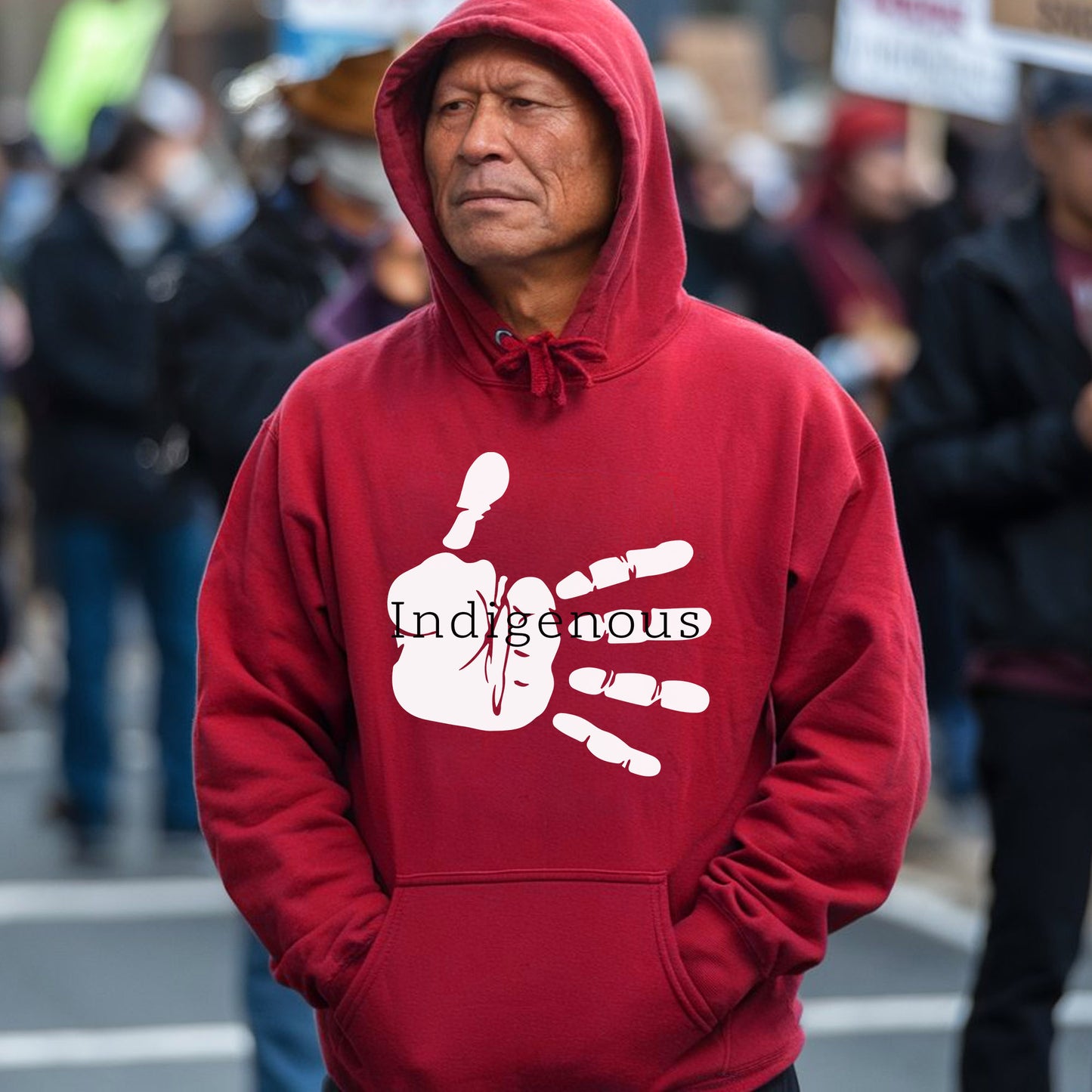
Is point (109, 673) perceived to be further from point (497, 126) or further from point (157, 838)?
point (497, 126)

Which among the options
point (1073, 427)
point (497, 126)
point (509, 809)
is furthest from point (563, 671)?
point (1073, 427)

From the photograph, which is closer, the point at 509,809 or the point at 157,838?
the point at 509,809

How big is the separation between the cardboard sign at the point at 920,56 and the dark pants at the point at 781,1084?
4.56 metres

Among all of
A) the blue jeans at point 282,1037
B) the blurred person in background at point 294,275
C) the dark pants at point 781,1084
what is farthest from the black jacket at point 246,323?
the dark pants at point 781,1084

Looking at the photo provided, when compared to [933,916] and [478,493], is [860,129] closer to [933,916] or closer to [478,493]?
[933,916]

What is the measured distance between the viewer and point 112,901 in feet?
25.4

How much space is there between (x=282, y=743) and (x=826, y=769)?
66 centimetres

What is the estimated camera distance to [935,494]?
14.8ft

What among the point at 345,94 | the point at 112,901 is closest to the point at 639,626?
the point at 345,94

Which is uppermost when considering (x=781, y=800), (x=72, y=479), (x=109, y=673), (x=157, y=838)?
(x=781, y=800)

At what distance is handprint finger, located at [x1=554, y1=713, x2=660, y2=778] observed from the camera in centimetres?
278

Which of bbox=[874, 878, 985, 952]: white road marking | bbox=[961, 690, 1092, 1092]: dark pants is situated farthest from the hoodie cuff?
bbox=[874, 878, 985, 952]: white road marking

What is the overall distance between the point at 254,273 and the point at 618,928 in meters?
2.53

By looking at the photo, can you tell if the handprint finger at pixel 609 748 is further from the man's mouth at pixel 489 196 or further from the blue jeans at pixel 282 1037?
the blue jeans at pixel 282 1037
